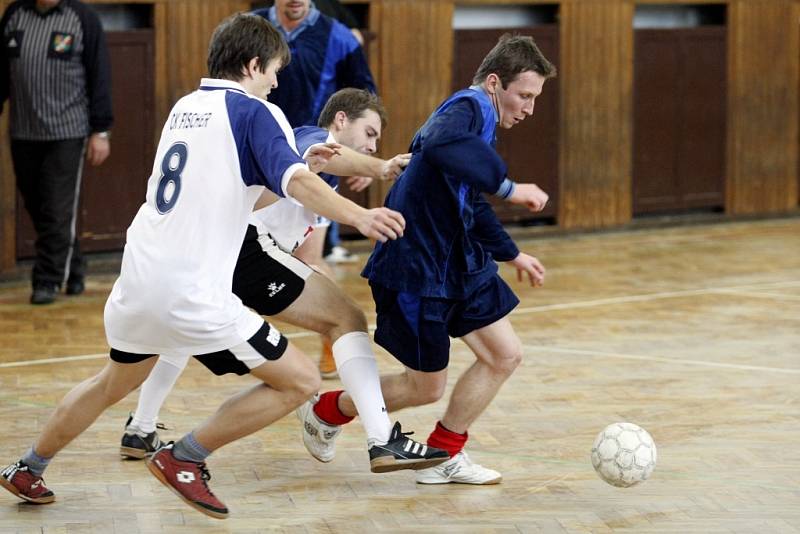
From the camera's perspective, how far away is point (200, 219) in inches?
179

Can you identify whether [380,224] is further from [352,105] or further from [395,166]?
[352,105]


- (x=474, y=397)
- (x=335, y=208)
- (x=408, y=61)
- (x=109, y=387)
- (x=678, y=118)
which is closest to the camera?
(x=335, y=208)

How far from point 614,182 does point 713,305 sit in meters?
4.24

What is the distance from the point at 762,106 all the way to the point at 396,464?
35.2 feet

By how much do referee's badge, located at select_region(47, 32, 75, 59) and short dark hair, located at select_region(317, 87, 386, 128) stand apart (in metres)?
4.29

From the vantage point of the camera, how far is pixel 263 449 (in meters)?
5.96

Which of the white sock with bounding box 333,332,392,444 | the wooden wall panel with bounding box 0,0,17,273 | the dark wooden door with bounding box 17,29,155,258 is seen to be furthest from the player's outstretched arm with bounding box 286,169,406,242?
Result: the dark wooden door with bounding box 17,29,155,258

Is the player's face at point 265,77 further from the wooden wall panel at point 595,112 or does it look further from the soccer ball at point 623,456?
the wooden wall panel at point 595,112

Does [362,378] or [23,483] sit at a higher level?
[362,378]

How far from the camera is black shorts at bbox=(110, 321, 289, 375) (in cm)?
468

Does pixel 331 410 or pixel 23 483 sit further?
pixel 331 410

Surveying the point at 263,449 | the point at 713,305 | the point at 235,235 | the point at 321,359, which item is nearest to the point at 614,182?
the point at 713,305

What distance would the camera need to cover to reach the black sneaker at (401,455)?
5.07 m

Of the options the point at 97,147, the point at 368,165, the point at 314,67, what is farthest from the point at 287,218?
the point at 97,147
